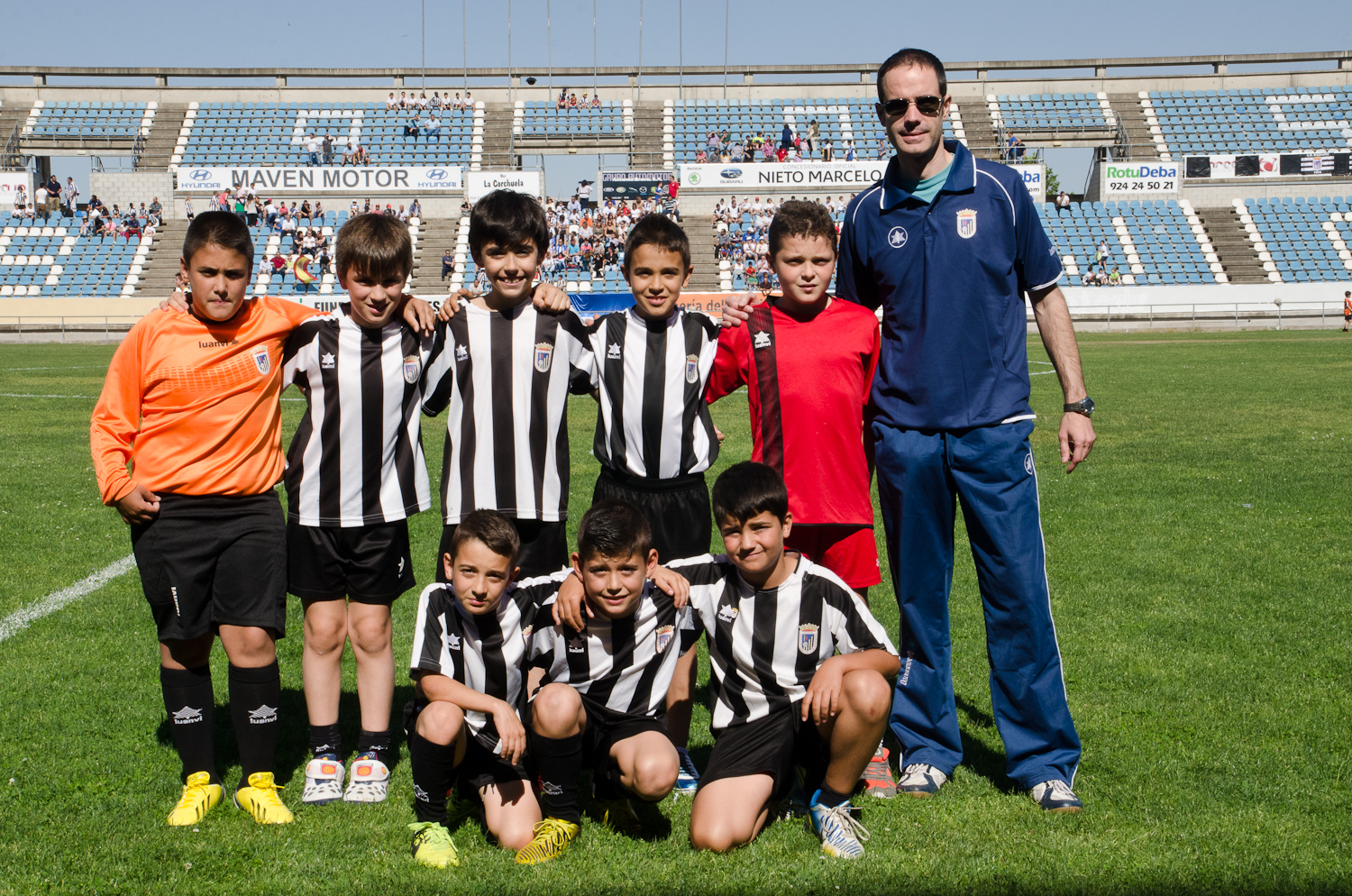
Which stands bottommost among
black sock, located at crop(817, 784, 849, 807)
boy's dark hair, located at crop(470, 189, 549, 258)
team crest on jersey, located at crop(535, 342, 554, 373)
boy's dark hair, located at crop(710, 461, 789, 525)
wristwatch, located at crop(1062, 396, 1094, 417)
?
black sock, located at crop(817, 784, 849, 807)

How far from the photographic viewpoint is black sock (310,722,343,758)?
365 centimetres

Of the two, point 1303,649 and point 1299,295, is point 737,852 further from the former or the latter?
point 1299,295

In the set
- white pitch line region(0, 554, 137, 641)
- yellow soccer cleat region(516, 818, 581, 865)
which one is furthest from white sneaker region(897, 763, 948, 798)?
white pitch line region(0, 554, 137, 641)

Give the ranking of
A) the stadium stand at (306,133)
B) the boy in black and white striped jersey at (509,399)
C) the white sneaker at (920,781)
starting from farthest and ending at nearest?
the stadium stand at (306,133), the boy in black and white striped jersey at (509,399), the white sneaker at (920,781)

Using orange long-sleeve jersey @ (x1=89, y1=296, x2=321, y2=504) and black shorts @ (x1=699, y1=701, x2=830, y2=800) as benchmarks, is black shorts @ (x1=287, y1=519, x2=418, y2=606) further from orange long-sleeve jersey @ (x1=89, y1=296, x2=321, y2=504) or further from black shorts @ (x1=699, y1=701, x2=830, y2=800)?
black shorts @ (x1=699, y1=701, x2=830, y2=800)

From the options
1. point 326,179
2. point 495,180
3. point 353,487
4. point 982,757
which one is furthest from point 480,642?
point 326,179

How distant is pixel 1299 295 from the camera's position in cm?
3619

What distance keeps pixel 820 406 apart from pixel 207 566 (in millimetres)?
2134

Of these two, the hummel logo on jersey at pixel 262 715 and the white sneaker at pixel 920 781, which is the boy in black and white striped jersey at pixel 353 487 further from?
the white sneaker at pixel 920 781

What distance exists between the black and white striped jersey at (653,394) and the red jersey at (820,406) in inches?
9.6

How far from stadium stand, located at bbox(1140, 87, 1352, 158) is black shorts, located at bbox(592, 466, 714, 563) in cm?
4705

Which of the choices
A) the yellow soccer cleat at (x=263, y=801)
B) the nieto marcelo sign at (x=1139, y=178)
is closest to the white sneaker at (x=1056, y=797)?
the yellow soccer cleat at (x=263, y=801)

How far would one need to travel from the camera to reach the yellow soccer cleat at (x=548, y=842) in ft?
10.1

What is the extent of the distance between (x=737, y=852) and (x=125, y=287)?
38884 millimetres
